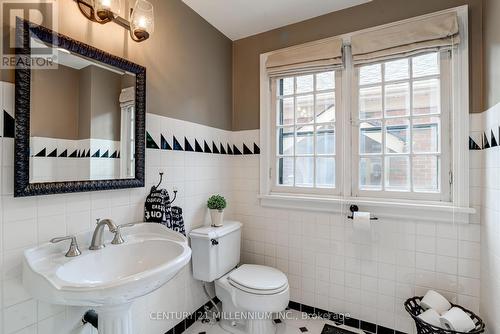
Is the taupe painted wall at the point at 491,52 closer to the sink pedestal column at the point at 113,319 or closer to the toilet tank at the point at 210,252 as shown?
Answer: the toilet tank at the point at 210,252

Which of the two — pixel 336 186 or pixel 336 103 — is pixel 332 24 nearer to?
pixel 336 103

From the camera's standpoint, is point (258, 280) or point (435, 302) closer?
point (435, 302)

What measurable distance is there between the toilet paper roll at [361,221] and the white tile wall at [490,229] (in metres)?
0.62

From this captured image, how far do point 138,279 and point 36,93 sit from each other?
912 mm

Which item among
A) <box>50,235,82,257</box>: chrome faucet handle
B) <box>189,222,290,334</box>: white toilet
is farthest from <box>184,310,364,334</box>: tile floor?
<box>50,235,82,257</box>: chrome faucet handle

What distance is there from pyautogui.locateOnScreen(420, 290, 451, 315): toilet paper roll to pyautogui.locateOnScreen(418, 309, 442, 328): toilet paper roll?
0.04 metres

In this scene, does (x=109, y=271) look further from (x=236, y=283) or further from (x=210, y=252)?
(x=236, y=283)

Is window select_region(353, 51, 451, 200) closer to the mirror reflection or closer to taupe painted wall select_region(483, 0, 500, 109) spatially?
taupe painted wall select_region(483, 0, 500, 109)

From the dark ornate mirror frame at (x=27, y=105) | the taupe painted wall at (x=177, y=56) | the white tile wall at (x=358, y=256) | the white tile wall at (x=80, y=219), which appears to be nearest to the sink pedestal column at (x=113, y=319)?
the white tile wall at (x=80, y=219)

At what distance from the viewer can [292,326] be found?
1957 millimetres

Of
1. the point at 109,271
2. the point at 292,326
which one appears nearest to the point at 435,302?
the point at 292,326

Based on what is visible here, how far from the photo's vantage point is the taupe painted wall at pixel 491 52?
→ 1348 mm

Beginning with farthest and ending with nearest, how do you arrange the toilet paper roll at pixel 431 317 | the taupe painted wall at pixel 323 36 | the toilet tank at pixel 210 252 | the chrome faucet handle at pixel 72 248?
the toilet tank at pixel 210 252
the taupe painted wall at pixel 323 36
the toilet paper roll at pixel 431 317
the chrome faucet handle at pixel 72 248

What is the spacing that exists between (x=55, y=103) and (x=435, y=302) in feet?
7.86
